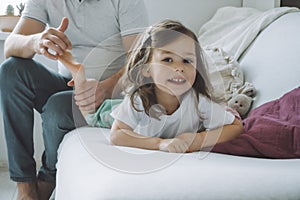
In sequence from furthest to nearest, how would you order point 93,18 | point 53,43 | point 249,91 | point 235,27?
point 235,27 → point 93,18 → point 249,91 → point 53,43

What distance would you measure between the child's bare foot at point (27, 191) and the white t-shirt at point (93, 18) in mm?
457

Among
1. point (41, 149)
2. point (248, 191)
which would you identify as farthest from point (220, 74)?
point (41, 149)

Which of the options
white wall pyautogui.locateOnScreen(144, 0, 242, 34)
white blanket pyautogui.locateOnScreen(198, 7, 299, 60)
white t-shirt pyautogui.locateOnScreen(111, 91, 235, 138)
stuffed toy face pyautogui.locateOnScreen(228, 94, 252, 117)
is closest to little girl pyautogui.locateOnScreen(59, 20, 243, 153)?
white t-shirt pyautogui.locateOnScreen(111, 91, 235, 138)

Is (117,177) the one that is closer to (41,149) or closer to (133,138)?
(133,138)

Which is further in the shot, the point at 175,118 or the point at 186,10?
the point at 186,10

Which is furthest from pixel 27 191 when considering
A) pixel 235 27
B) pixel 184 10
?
pixel 184 10

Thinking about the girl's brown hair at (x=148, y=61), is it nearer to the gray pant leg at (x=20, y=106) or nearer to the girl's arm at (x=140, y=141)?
the girl's arm at (x=140, y=141)

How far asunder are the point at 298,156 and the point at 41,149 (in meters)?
1.60

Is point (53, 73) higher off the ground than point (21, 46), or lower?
lower

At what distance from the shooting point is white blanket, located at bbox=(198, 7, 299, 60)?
5.85 feet

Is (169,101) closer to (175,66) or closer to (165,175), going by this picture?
(175,66)

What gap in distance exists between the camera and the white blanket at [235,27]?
5.85ft

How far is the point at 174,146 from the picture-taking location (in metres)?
1.02

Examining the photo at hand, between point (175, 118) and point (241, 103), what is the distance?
1.22 ft
